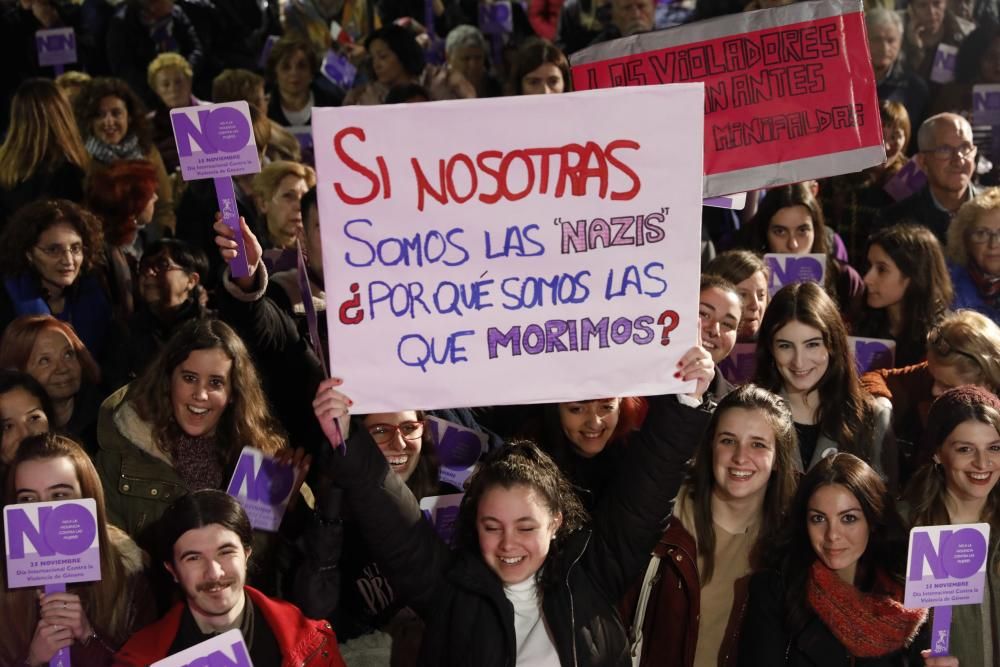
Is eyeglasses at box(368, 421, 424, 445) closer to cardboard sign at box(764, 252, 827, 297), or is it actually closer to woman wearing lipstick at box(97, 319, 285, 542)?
woman wearing lipstick at box(97, 319, 285, 542)

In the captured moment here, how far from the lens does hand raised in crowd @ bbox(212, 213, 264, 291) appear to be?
179 inches

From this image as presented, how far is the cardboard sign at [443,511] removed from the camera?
4484 mm

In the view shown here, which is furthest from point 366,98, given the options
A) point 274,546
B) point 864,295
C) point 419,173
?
point 419,173

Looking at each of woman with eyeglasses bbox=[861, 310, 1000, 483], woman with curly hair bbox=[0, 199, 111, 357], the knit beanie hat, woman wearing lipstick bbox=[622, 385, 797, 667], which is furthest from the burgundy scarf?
woman with curly hair bbox=[0, 199, 111, 357]

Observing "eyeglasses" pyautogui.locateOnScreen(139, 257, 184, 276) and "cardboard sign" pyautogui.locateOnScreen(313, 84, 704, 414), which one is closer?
"cardboard sign" pyautogui.locateOnScreen(313, 84, 704, 414)

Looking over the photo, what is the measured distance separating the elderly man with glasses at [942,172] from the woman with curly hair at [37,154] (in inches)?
167

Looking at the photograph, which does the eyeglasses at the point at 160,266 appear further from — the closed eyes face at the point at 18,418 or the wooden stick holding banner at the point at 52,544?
the wooden stick holding banner at the point at 52,544

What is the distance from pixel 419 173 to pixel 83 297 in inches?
116

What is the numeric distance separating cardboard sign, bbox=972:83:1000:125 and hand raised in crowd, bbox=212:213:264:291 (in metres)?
4.55

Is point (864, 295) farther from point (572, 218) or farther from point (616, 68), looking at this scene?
point (572, 218)

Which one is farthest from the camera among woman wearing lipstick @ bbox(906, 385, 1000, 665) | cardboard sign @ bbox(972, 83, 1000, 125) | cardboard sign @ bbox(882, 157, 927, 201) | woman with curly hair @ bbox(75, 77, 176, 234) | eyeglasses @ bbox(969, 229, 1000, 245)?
woman with curly hair @ bbox(75, 77, 176, 234)

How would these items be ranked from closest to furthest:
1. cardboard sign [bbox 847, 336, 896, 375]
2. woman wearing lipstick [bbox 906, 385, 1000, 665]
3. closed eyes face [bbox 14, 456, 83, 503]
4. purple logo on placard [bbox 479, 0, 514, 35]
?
closed eyes face [bbox 14, 456, 83, 503], woman wearing lipstick [bbox 906, 385, 1000, 665], cardboard sign [bbox 847, 336, 896, 375], purple logo on placard [bbox 479, 0, 514, 35]

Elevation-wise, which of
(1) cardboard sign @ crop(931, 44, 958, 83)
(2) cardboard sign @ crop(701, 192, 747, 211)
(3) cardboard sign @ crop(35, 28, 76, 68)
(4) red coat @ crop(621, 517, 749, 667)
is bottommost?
(4) red coat @ crop(621, 517, 749, 667)

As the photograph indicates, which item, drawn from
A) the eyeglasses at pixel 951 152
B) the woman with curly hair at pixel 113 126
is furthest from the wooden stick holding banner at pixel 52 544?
the eyeglasses at pixel 951 152
